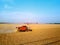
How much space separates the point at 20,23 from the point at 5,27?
0.75ft

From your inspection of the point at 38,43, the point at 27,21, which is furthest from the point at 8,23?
the point at 38,43

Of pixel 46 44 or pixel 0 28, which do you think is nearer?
pixel 46 44

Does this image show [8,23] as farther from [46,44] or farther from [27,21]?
[46,44]

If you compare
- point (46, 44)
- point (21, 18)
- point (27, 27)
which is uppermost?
point (21, 18)

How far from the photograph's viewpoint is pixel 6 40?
3.86 ft

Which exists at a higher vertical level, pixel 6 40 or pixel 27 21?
pixel 27 21

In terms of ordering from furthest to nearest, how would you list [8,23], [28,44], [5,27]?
[5,27] < [8,23] < [28,44]

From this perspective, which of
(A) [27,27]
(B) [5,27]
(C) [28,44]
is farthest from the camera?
(A) [27,27]

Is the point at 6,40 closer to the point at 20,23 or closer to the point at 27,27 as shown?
the point at 20,23

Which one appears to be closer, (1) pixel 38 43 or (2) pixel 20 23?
(1) pixel 38 43

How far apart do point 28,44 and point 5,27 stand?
56 centimetres

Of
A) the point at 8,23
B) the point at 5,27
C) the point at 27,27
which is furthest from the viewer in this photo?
the point at 27,27

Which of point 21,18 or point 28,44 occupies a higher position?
point 21,18

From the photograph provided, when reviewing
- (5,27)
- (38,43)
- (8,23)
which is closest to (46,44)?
(38,43)
